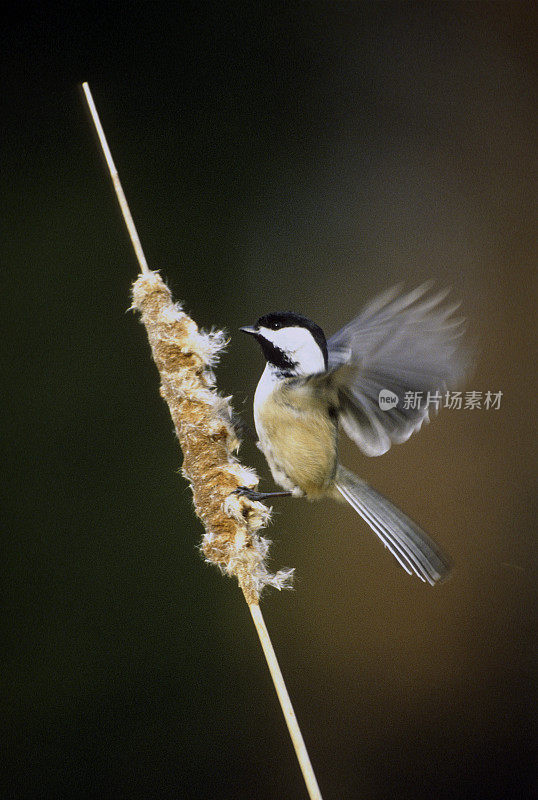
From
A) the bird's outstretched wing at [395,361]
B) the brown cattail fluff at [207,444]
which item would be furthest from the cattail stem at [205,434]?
the bird's outstretched wing at [395,361]

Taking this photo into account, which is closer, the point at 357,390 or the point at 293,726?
the point at 293,726

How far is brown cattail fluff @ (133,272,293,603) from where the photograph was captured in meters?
0.65

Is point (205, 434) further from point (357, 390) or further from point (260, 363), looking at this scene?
point (260, 363)

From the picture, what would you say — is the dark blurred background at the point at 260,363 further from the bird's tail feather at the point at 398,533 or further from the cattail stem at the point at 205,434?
the cattail stem at the point at 205,434

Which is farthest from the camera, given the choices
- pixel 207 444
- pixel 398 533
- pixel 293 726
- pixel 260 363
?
pixel 260 363

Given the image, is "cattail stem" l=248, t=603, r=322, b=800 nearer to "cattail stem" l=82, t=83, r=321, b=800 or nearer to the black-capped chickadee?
"cattail stem" l=82, t=83, r=321, b=800

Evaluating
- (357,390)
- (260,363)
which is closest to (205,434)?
(357,390)

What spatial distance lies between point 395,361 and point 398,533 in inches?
8.6

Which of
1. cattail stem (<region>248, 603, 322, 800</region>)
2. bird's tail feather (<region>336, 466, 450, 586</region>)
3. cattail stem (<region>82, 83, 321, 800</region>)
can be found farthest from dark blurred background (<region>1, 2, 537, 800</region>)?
cattail stem (<region>248, 603, 322, 800</region>)

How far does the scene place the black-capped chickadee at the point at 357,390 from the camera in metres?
0.71

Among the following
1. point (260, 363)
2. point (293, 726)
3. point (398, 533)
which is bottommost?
point (293, 726)

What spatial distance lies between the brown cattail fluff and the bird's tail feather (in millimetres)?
155

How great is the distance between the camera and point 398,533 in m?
0.78

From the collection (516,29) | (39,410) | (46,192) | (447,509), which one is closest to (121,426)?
(39,410)
